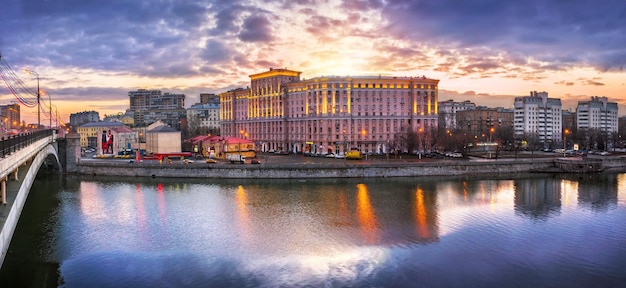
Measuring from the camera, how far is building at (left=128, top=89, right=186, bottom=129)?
137125 mm

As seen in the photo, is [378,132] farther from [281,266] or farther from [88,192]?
[281,266]

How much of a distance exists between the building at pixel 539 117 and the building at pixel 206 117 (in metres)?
61.6

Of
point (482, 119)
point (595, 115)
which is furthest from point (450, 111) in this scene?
point (595, 115)

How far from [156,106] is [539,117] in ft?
421

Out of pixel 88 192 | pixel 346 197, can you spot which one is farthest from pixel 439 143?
pixel 88 192

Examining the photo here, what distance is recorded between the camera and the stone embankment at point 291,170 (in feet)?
123

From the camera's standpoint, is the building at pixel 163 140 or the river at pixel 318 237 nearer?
the river at pixel 318 237

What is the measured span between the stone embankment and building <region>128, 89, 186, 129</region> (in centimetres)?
9262

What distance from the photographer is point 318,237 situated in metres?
19.1

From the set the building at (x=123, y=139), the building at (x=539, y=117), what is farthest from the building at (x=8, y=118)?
the building at (x=539, y=117)

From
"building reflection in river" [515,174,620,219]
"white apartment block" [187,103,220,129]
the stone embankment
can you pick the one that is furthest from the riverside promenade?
"white apartment block" [187,103,220,129]

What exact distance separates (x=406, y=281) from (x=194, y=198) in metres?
17.8

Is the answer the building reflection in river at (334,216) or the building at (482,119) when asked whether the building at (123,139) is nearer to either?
the building reflection in river at (334,216)

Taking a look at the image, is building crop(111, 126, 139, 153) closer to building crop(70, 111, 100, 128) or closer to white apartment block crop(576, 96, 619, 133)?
white apartment block crop(576, 96, 619, 133)
